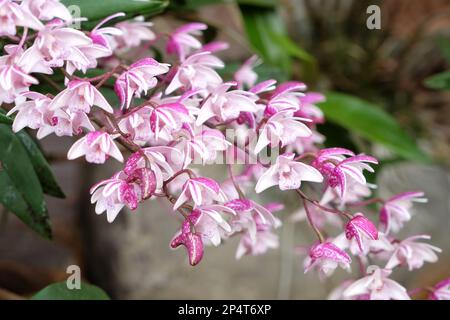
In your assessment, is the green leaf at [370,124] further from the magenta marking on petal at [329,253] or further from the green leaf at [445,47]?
the magenta marking on petal at [329,253]

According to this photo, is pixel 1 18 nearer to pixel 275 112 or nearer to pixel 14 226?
pixel 275 112

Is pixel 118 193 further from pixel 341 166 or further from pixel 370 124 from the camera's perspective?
pixel 370 124

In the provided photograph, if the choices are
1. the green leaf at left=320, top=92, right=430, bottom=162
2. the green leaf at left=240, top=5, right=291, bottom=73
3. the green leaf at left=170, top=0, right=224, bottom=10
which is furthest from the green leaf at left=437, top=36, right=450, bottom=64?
the green leaf at left=170, top=0, right=224, bottom=10

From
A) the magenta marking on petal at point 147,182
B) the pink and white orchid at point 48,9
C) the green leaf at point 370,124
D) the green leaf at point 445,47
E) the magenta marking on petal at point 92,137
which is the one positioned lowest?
the green leaf at point 370,124

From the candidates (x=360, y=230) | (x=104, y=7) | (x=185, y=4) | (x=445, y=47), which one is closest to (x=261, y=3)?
(x=185, y=4)

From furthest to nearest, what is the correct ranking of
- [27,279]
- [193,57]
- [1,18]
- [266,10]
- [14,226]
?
[14,226]
[27,279]
[266,10]
[193,57]
[1,18]

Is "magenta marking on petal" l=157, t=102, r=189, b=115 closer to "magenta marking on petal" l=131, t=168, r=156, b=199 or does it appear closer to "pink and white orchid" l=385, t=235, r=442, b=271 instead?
"magenta marking on petal" l=131, t=168, r=156, b=199

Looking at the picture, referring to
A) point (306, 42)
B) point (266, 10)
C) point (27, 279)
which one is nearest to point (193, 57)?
point (266, 10)

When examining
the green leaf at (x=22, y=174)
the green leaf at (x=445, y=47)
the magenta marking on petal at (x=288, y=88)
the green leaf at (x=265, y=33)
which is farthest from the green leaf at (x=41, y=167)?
the green leaf at (x=445, y=47)
